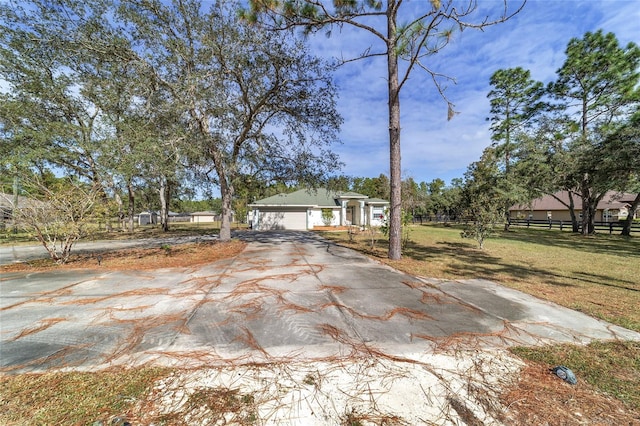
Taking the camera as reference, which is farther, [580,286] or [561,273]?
[561,273]

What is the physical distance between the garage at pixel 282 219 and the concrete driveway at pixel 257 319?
55.5 ft

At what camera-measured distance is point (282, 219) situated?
907 inches

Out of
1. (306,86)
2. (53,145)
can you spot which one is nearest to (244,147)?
(306,86)

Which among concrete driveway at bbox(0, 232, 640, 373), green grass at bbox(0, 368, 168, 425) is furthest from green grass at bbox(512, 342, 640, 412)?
green grass at bbox(0, 368, 168, 425)

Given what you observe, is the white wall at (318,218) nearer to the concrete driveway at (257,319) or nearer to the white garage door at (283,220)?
the white garage door at (283,220)

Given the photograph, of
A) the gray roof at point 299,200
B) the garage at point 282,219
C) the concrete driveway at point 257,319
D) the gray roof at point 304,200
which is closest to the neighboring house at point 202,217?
the gray roof at point 299,200

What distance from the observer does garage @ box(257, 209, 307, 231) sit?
74.7 ft

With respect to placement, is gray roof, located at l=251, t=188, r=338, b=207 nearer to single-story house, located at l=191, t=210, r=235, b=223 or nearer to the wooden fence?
the wooden fence

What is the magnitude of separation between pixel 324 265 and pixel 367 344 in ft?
14.6

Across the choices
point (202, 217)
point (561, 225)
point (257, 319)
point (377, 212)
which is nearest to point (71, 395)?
point (257, 319)

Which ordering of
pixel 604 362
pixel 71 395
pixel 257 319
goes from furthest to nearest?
pixel 257 319 → pixel 604 362 → pixel 71 395

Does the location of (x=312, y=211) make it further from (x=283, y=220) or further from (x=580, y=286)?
(x=580, y=286)

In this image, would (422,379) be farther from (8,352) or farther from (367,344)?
(8,352)

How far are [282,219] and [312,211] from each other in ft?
10.1
